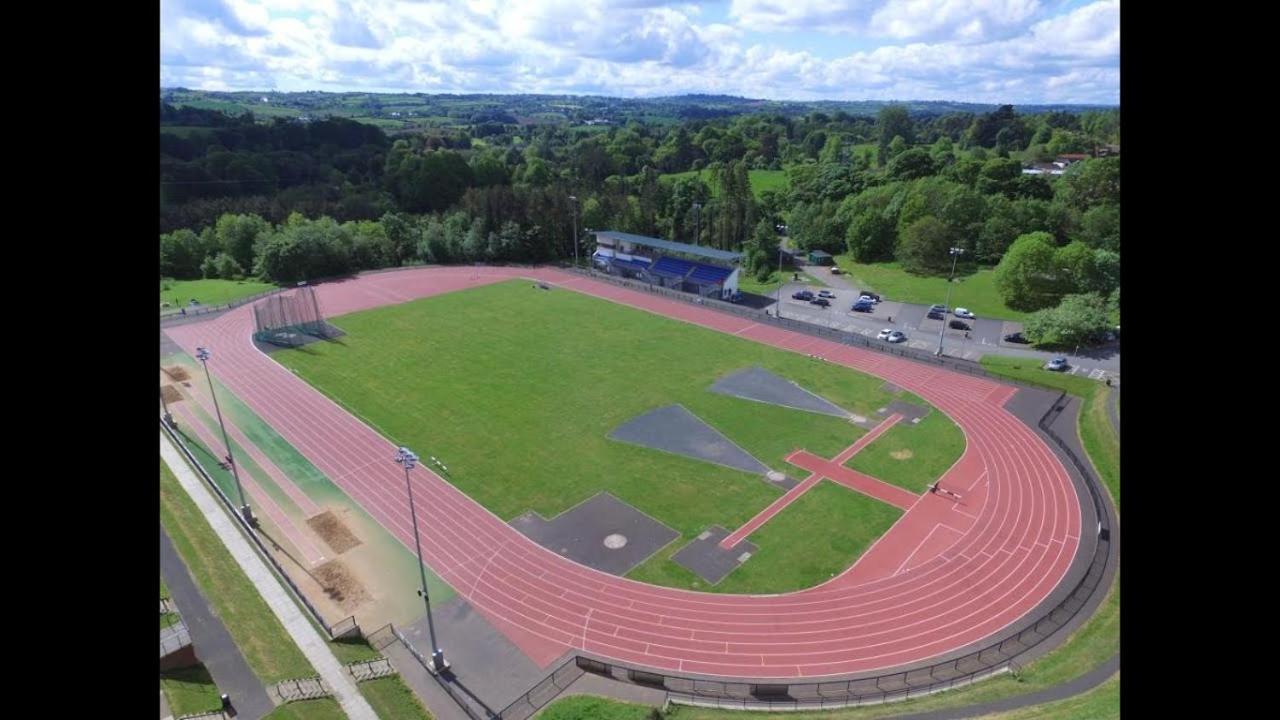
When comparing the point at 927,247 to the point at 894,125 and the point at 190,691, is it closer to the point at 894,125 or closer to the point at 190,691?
the point at 190,691

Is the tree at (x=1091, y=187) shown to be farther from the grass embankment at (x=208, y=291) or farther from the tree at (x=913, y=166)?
the grass embankment at (x=208, y=291)

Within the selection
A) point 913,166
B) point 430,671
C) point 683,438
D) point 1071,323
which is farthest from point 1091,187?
point 430,671

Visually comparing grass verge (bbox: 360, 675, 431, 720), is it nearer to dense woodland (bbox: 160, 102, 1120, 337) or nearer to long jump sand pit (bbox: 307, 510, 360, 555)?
long jump sand pit (bbox: 307, 510, 360, 555)

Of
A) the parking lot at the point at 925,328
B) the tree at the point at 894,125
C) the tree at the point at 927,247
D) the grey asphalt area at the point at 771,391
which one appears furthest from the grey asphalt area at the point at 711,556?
the tree at the point at 894,125

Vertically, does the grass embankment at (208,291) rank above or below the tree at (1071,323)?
above

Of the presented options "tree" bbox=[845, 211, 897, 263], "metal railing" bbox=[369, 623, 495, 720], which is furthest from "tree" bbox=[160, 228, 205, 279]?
"tree" bbox=[845, 211, 897, 263]
